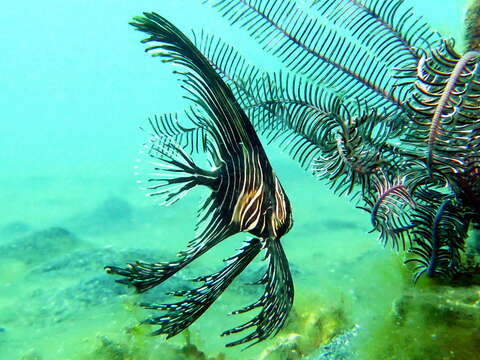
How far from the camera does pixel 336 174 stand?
240cm

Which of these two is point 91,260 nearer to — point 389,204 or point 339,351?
point 339,351

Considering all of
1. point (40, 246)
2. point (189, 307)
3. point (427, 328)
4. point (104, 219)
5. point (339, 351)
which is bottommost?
point (104, 219)

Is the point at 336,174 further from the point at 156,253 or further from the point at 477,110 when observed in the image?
the point at 156,253

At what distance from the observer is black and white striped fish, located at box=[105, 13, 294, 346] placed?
1.53 meters

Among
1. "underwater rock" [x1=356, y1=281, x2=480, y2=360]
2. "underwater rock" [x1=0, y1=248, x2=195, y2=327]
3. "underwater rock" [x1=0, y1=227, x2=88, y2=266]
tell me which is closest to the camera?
"underwater rock" [x1=356, y1=281, x2=480, y2=360]

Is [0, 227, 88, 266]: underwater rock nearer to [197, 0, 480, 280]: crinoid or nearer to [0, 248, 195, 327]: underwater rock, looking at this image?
[0, 248, 195, 327]: underwater rock

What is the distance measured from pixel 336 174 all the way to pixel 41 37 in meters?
150

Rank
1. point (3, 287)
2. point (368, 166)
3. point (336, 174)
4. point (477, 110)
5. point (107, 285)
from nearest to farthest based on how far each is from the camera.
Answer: point (477, 110)
point (368, 166)
point (336, 174)
point (107, 285)
point (3, 287)

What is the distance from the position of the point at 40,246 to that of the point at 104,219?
4529 mm

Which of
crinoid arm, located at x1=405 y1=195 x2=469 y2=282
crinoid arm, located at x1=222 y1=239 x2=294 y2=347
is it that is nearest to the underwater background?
crinoid arm, located at x1=405 y1=195 x2=469 y2=282

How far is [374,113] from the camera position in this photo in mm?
2102

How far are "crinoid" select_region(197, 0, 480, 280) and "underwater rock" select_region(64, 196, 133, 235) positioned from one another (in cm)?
1152

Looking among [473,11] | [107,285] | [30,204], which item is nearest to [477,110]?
[473,11]

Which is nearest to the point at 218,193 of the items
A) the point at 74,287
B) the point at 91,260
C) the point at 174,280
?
the point at 174,280
